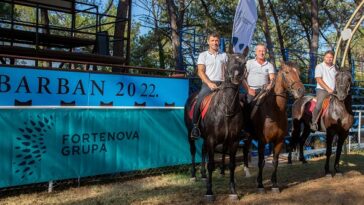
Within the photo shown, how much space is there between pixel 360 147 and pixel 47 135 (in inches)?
432

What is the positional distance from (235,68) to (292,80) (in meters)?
1.27

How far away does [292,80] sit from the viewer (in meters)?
7.40

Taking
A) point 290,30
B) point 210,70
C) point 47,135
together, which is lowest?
point 47,135

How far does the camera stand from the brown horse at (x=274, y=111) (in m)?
7.51

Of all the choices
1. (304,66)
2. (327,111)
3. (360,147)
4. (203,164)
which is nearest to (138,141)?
(203,164)

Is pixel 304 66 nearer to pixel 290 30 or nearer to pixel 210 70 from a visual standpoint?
pixel 210 70

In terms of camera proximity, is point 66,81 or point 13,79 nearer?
point 13,79

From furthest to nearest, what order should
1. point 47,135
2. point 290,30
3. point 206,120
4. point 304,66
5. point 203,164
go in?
point 290,30
point 304,66
point 203,164
point 47,135
point 206,120

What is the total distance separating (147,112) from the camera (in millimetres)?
9656

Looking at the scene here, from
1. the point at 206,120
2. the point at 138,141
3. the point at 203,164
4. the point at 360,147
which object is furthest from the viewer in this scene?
the point at 360,147

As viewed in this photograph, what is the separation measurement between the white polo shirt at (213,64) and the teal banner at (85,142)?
7.12 feet

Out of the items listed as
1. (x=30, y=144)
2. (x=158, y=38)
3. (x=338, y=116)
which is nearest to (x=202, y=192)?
(x=30, y=144)

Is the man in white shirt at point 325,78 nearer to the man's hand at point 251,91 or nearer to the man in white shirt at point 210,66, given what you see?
the man's hand at point 251,91

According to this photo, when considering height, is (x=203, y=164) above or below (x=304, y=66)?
below
